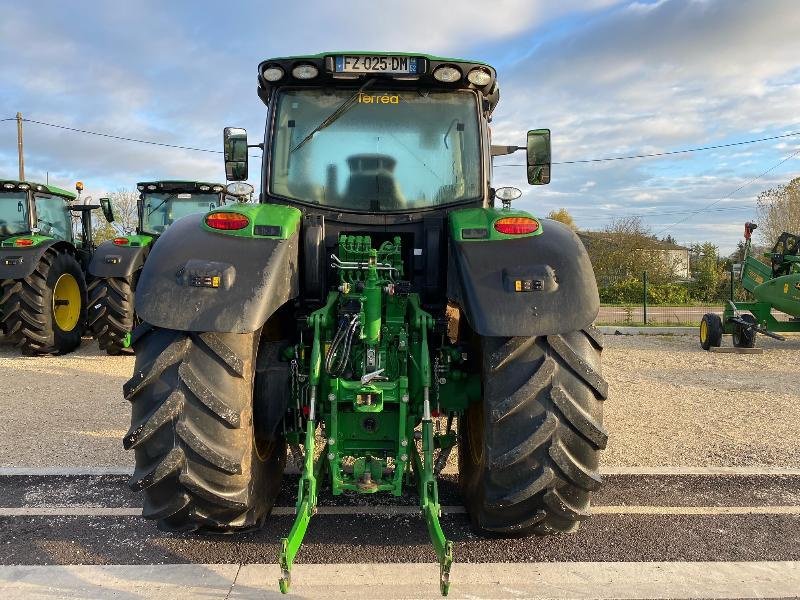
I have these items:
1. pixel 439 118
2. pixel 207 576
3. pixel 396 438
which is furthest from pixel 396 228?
pixel 207 576

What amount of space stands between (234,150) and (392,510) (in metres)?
2.48

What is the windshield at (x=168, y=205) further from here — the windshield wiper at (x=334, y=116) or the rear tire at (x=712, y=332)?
the rear tire at (x=712, y=332)

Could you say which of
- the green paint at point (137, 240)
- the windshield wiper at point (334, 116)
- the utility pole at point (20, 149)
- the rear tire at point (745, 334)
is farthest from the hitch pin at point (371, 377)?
the utility pole at point (20, 149)

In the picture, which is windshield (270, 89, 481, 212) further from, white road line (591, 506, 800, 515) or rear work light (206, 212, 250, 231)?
white road line (591, 506, 800, 515)

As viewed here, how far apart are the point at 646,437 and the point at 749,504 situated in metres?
1.55

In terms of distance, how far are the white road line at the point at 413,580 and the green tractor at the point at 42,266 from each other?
24.1 feet

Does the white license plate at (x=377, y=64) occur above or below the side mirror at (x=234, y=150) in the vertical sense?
above

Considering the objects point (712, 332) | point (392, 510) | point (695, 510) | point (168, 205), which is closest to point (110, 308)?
point (168, 205)

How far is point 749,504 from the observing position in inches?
151

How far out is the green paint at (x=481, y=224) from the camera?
3209mm

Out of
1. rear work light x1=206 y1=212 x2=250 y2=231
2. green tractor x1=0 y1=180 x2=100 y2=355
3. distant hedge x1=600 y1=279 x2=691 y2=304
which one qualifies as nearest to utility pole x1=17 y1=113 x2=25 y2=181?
green tractor x1=0 y1=180 x2=100 y2=355

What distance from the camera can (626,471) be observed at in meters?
4.40

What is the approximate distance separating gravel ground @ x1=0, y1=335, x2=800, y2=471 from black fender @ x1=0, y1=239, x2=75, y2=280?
4.24 feet

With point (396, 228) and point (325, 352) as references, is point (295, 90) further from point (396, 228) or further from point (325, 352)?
point (325, 352)
